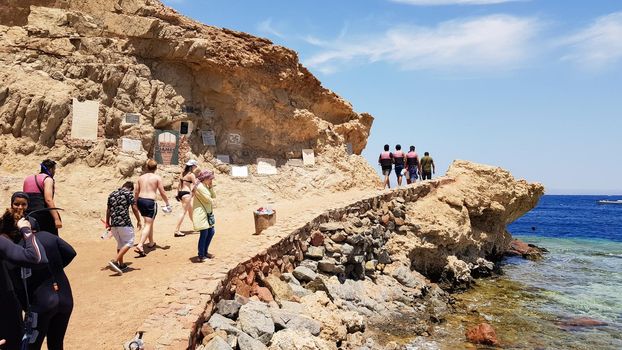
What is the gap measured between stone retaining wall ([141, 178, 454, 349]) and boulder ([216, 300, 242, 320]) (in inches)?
4.1

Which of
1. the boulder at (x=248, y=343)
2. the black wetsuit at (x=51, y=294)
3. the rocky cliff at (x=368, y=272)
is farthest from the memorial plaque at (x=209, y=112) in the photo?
the black wetsuit at (x=51, y=294)

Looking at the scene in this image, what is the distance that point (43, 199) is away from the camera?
6.61 meters

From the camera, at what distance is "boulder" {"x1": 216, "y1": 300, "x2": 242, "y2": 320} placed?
6.02 metres

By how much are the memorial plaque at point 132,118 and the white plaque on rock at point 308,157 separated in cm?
662

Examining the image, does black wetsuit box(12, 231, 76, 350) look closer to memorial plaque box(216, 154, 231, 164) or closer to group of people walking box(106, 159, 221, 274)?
group of people walking box(106, 159, 221, 274)

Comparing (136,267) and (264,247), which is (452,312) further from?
(136,267)

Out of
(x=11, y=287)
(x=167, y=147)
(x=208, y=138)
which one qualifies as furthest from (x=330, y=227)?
(x=11, y=287)

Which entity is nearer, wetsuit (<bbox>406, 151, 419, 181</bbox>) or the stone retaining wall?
the stone retaining wall

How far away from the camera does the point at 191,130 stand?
14945 millimetres

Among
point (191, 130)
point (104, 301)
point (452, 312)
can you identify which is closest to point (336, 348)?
point (104, 301)

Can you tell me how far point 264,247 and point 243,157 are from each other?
28.1 ft

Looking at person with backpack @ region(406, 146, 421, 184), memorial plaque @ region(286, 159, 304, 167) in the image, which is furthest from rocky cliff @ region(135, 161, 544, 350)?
memorial plaque @ region(286, 159, 304, 167)

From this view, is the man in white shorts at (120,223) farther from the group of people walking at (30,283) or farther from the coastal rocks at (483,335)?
the coastal rocks at (483,335)

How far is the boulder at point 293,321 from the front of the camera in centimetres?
641
